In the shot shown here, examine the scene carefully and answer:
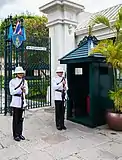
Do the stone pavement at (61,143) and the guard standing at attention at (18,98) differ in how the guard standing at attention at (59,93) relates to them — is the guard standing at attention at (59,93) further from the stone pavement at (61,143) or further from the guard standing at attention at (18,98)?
the guard standing at attention at (18,98)

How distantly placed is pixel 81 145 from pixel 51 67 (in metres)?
5.09

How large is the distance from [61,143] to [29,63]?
16.7 ft

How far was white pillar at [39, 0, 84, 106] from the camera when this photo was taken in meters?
8.97

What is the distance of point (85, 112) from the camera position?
24.5ft

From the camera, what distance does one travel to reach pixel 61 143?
492 cm

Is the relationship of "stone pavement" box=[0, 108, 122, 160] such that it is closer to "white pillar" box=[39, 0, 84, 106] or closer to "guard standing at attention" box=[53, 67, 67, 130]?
"guard standing at attention" box=[53, 67, 67, 130]

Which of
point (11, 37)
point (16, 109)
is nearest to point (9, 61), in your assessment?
point (11, 37)

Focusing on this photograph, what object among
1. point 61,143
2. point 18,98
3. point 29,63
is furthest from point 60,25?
point 61,143

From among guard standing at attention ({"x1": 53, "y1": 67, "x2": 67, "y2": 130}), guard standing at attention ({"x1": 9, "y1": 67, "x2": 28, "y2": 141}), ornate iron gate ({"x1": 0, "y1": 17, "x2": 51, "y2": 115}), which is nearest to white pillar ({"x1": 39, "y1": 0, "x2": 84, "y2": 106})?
ornate iron gate ({"x1": 0, "y1": 17, "x2": 51, "y2": 115})

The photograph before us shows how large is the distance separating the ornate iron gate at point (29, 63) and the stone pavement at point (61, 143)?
1.97 m

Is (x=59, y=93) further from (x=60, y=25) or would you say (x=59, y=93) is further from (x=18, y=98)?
(x=60, y=25)

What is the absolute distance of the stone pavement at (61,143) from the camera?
425 cm

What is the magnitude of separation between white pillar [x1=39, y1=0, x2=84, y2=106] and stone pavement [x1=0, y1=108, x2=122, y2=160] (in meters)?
3.47

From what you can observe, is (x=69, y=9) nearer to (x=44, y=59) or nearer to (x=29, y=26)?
(x=44, y=59)
